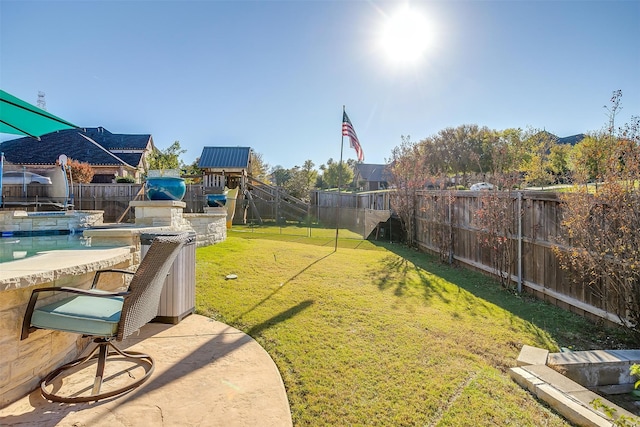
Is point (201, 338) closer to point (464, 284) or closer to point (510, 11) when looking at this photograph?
point (464, 284)

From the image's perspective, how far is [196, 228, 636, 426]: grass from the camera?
249 centimetres

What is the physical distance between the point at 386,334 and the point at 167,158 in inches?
1092

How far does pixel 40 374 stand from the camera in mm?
2463

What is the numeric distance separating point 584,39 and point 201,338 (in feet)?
34.4

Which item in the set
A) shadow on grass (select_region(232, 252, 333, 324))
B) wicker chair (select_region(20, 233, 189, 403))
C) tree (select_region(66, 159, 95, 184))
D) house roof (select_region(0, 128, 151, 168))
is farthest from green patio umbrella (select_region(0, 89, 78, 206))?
house roof (select_region(0, 128, 151, 168))

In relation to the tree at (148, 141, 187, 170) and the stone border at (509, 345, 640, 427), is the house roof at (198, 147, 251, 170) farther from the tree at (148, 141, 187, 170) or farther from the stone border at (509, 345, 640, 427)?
→ the stone border at (509, 345, 640, 427)

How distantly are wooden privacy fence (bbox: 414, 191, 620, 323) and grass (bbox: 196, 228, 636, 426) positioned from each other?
0.35 meters

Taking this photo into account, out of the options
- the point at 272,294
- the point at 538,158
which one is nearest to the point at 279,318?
the point at 272,294

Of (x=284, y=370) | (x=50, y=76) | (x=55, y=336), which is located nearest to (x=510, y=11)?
(x=284, y=370)

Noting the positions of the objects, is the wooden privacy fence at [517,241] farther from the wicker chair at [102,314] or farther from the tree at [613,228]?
the wicker chair at [102,314]

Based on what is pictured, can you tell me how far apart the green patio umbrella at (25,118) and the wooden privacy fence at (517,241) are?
702 centimetres

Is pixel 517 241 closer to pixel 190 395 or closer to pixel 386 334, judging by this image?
pixel 386 334

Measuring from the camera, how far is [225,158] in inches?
849

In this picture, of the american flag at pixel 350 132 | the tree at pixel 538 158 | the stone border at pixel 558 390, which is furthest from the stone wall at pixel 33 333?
the tree at pixel 538 158
